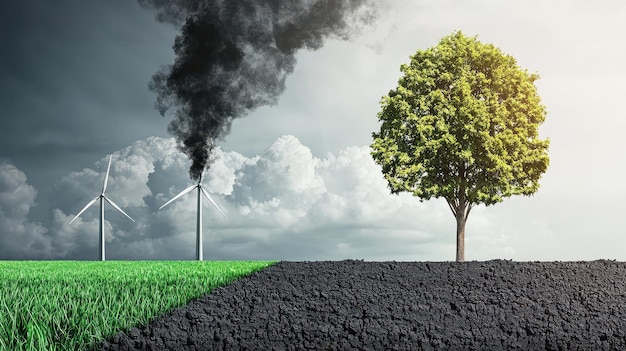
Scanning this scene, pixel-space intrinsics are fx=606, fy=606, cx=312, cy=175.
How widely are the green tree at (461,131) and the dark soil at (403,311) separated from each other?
1027 centimetres

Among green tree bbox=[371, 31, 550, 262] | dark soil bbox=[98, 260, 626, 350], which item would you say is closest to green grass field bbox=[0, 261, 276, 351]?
dark soil bbox=[98, 260, 626, 350]

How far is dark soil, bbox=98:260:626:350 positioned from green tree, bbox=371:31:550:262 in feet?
33.7

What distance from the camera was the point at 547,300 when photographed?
39.6ft

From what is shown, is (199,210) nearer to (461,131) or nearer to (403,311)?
(461,131)

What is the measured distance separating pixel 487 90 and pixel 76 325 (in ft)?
68.9

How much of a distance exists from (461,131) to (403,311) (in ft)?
52.7

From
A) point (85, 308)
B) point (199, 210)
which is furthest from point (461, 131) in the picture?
point (85, 308)

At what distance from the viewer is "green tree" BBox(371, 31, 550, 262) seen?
988 inches

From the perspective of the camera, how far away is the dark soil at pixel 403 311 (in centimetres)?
875

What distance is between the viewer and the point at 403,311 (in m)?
10.6

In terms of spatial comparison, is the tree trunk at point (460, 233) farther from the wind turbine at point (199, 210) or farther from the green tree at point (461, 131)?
the wind turbine at point (199, 210)

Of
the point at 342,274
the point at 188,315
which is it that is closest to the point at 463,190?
the point at 342,274

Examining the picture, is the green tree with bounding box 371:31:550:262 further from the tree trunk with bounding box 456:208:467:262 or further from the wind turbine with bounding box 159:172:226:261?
the wind turbine with bounding box 159:172:226:261

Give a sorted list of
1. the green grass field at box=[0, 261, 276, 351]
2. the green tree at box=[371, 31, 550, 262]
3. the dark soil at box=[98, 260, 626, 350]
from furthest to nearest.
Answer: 1. the green tree at box=[371, 31, 550, 262]
2. the dark soil at box=[98, 260, 626, 350]
3. the green grass field at box=[0, 261, 276, 351]
